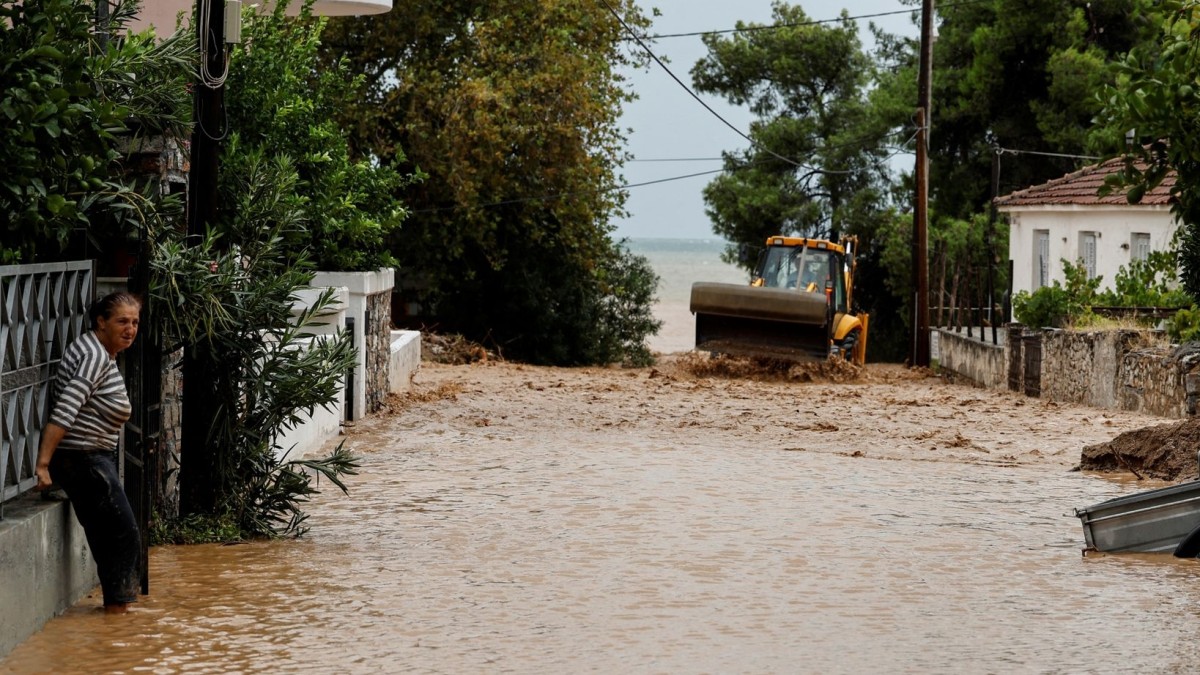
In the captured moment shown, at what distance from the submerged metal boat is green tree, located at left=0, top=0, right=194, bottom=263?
21.2ft

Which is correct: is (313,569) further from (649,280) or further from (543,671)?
(649,280)

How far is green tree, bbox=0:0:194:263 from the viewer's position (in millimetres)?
8641

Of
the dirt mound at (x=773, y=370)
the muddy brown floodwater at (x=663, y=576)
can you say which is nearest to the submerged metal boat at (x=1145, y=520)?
the muddy brown floodwater at (x=663, y=576)

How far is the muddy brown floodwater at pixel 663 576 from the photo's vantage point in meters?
8.11

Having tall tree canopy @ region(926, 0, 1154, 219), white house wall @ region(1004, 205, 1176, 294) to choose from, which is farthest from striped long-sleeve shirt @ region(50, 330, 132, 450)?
tall tree canopy @ region(926, 0, 1154, 219)

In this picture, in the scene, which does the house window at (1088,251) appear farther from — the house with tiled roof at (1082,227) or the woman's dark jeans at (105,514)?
the woman's dark jeans at (105,514)

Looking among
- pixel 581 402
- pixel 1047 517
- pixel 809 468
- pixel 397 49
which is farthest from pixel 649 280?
pixel 1047 517

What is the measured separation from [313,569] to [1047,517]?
6116mm

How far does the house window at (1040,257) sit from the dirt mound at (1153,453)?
22234 millimetres

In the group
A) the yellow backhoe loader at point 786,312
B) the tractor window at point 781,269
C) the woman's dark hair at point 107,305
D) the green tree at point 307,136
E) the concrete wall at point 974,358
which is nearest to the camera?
the woman's dark hair at point 107,305

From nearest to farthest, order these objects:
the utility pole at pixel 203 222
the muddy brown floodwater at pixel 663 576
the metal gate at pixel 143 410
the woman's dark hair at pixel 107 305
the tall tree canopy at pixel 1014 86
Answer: the muddy brown floodwater at pixel 663 576 → the woman's dark hair at pixel 107 305 → the metal gate at pixel 143 410 → the utility pole at pixel 203 222 → the tall tree canopy at pixel 1014 86

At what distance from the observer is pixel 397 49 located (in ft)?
120

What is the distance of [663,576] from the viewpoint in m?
10.3

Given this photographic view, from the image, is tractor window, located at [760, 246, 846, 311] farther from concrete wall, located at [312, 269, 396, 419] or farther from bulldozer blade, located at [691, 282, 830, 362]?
concrete wall, located at [312, 269, 396, 419]
